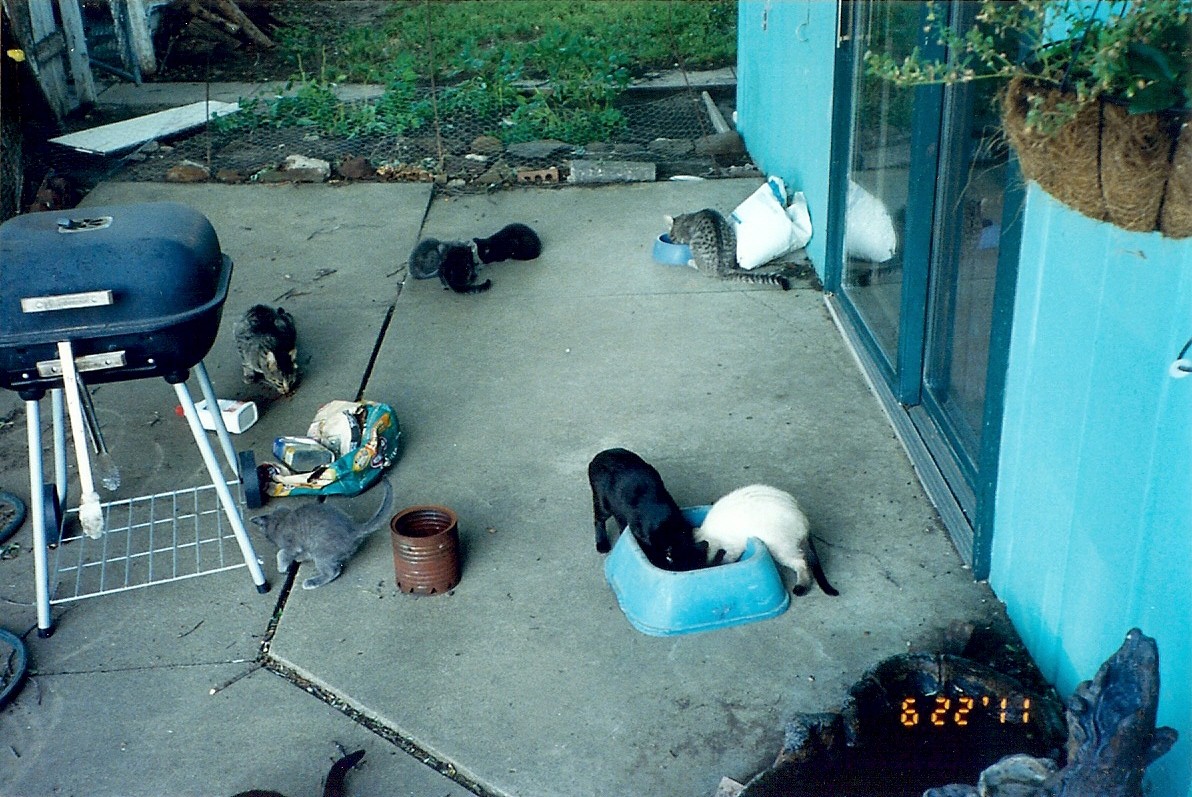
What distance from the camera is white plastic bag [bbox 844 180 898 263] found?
4.95 m

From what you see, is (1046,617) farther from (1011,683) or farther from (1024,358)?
(1024,358)

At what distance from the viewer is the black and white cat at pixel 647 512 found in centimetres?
366

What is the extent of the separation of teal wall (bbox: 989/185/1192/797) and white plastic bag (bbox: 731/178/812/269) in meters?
3.15

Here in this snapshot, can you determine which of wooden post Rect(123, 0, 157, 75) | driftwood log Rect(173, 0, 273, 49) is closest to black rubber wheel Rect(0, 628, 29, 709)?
wooden post Rect(123, 0, 157, 75)

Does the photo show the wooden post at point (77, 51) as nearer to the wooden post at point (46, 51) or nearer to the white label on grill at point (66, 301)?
the wooden post at point (46, 51)

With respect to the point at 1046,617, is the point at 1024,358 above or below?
above

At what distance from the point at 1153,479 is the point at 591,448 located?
2.53 metres

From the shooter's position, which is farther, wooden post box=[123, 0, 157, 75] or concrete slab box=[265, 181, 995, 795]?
wooden post box=[123, 0, 157, 75]

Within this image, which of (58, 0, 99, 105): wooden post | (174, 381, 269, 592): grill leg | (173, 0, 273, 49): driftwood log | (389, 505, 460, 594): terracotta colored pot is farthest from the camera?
(173, 0, 273, 49): driftwood log

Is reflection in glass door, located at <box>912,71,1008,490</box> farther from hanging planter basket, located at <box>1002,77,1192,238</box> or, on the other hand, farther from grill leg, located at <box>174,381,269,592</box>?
grill leg, located at <box>174,381,269,592</box>

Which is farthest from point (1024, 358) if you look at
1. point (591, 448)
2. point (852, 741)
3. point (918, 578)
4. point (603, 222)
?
point (603, 222)

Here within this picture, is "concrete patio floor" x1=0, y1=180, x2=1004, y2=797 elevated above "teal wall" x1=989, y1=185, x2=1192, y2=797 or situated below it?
below

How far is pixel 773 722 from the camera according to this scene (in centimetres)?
315

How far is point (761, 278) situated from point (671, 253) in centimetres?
61
